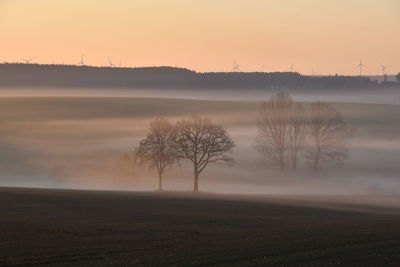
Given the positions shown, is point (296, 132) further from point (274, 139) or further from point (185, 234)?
point (185, 234)

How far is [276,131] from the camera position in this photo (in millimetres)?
116125

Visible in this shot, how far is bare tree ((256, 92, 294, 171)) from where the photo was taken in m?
112

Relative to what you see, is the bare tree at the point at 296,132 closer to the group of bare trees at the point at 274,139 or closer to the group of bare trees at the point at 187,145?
the group of bare trees at the point at 274,139

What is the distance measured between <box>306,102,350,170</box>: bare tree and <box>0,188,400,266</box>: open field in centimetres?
4992

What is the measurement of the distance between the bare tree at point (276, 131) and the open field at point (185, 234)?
170 feet

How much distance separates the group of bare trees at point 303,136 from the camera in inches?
4385

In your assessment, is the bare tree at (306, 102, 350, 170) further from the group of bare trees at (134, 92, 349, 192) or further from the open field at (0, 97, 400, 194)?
the open field at (0, 97, 400, 194)

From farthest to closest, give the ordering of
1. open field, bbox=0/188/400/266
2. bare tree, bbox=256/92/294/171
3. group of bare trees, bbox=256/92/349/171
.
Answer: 1. bare tree, bbox=256/92/294/171
2. group of bare trees, bbox=256/92/349/171
3. open field, bbox=0/188/400/266

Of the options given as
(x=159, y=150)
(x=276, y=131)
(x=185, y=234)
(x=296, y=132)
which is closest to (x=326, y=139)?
(x=296, y=132)

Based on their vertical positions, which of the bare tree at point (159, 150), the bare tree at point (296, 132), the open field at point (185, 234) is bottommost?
the open field at point (185, 234)

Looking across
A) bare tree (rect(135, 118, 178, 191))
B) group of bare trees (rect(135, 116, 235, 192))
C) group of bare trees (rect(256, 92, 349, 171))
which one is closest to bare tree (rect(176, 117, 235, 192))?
group of bare trees (rect(135, 116, 235, 192))

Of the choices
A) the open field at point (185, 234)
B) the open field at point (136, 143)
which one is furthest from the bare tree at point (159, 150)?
the open field at point (185, 234)

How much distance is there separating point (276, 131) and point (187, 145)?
29.4 meters

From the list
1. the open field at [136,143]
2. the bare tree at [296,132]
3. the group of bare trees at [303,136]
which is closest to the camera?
the open field at [136,143]
